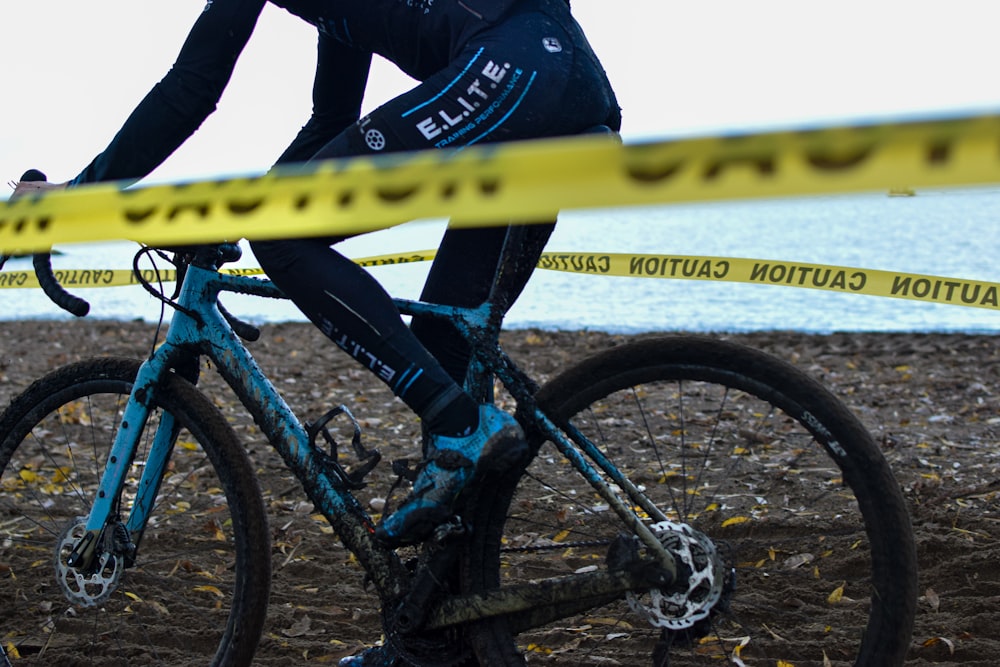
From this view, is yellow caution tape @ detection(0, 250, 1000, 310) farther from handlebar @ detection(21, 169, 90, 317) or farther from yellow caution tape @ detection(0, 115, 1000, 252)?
yellow caution tape @ detection(0, 115, 1000, 252)

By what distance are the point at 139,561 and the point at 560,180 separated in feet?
9.77

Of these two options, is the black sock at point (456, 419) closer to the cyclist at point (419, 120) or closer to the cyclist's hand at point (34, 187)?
the cyclist at point (419, 120)

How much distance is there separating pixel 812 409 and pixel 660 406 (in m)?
3.70

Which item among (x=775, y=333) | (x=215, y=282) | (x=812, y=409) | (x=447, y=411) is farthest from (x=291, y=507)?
(x=775, y=333)

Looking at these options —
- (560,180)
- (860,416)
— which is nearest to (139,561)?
(560,180)

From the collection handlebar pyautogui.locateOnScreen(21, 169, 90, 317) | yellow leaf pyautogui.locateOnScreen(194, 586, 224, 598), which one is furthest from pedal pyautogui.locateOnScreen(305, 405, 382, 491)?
yellow leaf pyautogui.locateOnScreen(194, 586, 224, 598)

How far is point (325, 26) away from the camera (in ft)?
8.02

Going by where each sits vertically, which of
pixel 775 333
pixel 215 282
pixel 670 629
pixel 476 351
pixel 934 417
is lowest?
pixel 670 629

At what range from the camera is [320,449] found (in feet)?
8.38

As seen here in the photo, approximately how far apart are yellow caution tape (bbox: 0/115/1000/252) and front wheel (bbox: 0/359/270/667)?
1.03 meters

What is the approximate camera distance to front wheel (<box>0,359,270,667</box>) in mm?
2604

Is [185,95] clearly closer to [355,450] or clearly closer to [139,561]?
[355,450]

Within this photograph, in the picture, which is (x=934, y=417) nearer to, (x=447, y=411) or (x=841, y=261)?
(x=447, y=411)

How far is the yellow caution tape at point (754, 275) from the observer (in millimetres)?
6211
